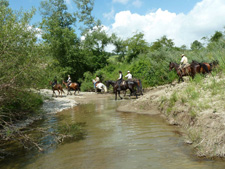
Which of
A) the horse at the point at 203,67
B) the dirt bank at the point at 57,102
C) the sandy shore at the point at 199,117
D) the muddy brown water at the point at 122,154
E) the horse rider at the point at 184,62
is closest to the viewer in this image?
the muddy brown water at the point at 122,154

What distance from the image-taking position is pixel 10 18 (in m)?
8.65

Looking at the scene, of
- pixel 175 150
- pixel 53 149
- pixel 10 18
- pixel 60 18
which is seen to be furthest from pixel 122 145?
pixel 60 18

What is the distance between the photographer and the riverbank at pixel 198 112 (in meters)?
4.79

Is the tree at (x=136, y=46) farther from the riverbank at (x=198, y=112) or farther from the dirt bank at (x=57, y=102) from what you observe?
the riverbank at (x=198, y=112)

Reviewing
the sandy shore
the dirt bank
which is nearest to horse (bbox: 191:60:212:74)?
the sandy shore

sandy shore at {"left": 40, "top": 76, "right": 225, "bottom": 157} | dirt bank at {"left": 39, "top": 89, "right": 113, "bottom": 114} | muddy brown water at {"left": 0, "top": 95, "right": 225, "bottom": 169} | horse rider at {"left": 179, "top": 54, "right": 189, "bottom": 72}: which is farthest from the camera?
horse rider at {"left": 179, "top": 54, "right": 189, "bottom": 72}

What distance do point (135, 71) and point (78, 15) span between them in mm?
22319

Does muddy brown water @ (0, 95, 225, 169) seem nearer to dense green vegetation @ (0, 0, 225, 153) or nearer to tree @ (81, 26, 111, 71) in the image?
dense green vegetation @ (0, 0, 225, 153)

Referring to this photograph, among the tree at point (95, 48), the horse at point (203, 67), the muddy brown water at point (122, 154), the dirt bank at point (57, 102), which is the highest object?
the tree at point (95, 48)

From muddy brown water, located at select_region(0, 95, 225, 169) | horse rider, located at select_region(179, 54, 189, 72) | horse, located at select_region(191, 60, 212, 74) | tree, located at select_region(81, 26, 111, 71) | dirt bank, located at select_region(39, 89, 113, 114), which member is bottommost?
muddy brown water, located at select_region(0, 95, 225, 169)

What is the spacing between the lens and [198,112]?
683cm

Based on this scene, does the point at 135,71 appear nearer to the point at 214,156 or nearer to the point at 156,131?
the point at 156,131

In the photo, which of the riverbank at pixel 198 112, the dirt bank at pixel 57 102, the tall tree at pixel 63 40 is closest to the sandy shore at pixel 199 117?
the riverbank at pixel 198 112

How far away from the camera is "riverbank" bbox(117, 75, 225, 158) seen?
189 inches
